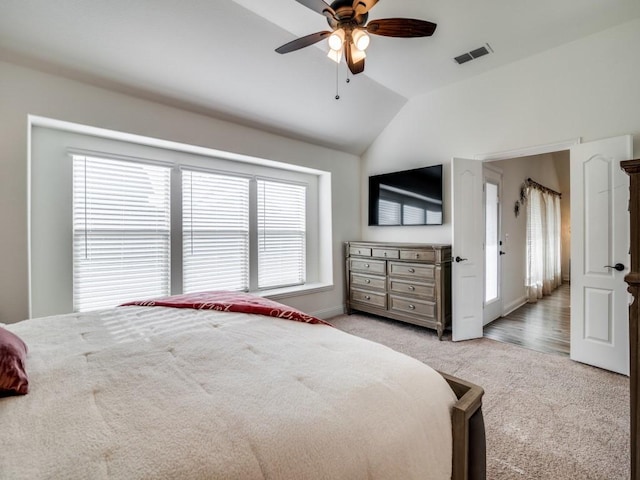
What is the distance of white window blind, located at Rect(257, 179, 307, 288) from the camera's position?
409 cm

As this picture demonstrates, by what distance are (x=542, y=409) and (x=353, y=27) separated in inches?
118

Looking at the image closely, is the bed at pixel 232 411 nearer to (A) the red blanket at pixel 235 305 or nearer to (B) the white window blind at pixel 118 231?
(A) the red blanket at pixel 235 305

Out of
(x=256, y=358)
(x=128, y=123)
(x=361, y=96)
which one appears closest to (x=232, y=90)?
(x=128, y=123)

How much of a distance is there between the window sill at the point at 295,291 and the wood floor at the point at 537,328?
87.4 inches

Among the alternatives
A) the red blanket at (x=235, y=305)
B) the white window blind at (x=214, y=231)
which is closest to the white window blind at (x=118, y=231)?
the white window blind at (x=214, y=231)

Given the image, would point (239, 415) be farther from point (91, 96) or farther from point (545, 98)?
point (545, 98)

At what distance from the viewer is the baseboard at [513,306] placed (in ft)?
14.9

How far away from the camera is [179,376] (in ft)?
3.40

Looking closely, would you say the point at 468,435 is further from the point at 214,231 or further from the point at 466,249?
the point at 214,231

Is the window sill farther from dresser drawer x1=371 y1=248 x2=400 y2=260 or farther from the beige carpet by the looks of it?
the beige carpet

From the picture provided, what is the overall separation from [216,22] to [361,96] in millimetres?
1938

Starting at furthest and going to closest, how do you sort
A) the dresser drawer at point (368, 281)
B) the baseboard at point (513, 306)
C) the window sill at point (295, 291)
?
→ the baseboard at point (513, 306)
the dresser drawer at point (368, 281)
the window sill at point (295, 291)

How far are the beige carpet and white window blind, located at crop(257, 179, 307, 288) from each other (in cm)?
178

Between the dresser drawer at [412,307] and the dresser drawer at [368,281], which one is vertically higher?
the dresser drawer at [368,281]
